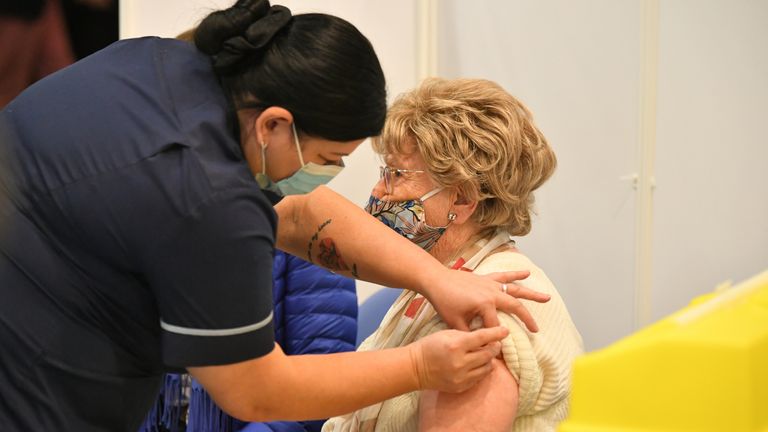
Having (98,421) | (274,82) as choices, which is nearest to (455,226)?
(274,82)

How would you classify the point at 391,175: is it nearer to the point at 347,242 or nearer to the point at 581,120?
the point at 347,242

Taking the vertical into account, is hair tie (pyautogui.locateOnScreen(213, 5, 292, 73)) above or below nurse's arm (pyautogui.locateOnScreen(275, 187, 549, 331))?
above

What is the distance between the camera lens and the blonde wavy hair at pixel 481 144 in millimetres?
1632

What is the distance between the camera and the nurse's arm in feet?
4.72

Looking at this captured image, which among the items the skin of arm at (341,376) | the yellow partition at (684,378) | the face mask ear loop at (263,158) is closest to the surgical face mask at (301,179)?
the face mask ear loop at (263,158)

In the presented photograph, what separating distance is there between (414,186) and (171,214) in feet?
2.35

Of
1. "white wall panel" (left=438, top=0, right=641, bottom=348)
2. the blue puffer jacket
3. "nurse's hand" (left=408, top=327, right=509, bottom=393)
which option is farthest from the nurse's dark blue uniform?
"white wall panel" (left=438, top=0, right=641, bottom=348)

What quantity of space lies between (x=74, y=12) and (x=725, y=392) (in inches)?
104

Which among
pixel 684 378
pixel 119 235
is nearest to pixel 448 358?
pixel 119 235

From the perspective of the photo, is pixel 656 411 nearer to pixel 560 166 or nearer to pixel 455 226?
pixel 455 226

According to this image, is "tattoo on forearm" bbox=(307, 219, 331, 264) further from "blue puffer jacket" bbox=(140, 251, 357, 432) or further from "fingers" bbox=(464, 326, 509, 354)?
"blue puffer jacket" bbox=(140, 251, 357, 432)

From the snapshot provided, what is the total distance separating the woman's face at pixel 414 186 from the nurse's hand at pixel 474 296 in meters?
0.22

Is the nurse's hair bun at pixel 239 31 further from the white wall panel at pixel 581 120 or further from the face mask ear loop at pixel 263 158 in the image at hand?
the white wall panel at pixel 581 120

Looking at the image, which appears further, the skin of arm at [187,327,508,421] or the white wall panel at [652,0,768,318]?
the white wall panel at [652,0,768,318]
